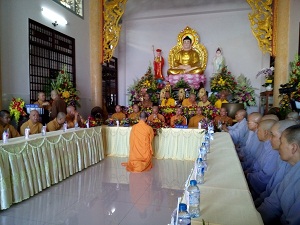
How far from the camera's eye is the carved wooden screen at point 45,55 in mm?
5871

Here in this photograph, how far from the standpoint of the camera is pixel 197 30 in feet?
32.8

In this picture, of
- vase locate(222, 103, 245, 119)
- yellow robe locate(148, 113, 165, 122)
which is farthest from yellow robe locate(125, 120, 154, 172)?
vase locate(222, 103, 245, 119)

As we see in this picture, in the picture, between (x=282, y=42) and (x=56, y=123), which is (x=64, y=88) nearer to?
(x=56, y=123)

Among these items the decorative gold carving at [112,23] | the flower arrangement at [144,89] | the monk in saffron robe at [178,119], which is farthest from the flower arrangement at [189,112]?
the decorative gold carving at [112,23]

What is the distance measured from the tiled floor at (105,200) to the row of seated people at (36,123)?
1115mm

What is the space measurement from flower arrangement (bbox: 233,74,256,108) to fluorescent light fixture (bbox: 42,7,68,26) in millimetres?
6241

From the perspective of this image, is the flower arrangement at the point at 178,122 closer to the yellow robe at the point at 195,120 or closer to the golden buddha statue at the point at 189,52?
the yellow robe at the point at 195,120

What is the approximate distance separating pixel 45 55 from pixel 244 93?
670 cm

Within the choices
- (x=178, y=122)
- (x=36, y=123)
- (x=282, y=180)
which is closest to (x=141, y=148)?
(x=178, y=122)

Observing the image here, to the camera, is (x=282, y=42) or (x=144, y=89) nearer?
(x=282, y=42)

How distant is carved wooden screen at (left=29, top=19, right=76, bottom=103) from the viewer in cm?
587

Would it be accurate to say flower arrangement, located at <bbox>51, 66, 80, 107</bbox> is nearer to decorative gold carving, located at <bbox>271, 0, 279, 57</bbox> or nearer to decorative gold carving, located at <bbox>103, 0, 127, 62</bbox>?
decorative gold carving, located at <bbox>103, 0, 127, 62</bbox>

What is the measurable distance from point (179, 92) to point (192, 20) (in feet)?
12.5

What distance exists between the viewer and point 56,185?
364 centimetres
